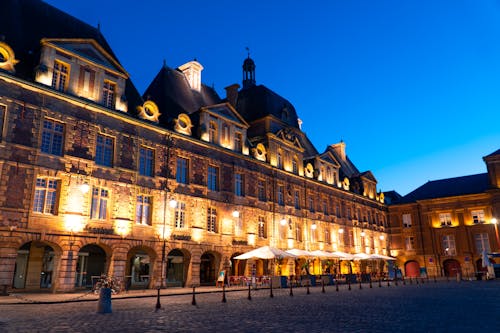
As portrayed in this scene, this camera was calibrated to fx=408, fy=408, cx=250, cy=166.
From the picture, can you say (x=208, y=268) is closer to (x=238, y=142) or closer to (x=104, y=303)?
(x=238, y=142)

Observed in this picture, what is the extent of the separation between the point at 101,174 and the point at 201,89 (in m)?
15.4

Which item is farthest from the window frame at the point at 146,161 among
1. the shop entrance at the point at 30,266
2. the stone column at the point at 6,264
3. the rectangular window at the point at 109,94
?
the stone column at the point at 6,264

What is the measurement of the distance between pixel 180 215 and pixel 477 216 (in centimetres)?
3966

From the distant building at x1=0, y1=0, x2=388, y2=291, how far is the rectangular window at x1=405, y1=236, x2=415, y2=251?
74.6ft

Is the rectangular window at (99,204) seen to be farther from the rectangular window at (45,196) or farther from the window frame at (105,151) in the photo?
the rectangular window at (45,196)

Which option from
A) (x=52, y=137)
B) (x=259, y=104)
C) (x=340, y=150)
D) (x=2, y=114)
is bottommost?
(x=52, y=137)

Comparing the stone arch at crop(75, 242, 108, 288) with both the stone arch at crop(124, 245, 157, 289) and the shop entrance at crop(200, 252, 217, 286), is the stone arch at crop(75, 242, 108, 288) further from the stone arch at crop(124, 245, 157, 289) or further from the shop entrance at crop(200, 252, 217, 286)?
the shop entrance at crop(200, 252, 217, 286)

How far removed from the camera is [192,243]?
1035 inches

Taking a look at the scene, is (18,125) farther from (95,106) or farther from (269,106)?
(269,106)

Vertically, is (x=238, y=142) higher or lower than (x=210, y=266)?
higher

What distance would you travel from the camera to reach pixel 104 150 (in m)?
22.9

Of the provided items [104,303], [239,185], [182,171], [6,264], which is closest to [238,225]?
[239,185]

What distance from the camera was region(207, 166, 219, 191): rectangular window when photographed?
2901 centimetres

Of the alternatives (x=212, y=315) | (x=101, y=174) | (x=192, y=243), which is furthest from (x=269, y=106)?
(x=212, y=315)
